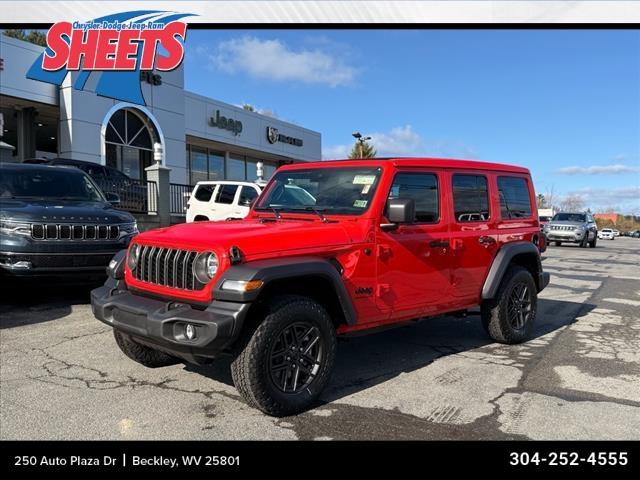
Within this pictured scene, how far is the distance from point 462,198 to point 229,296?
2744 mm

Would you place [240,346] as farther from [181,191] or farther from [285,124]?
[285,124]

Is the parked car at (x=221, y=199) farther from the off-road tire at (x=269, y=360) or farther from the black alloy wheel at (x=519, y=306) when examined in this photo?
the off-road tire at (x=269, y=360)

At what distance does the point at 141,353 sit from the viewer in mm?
4453

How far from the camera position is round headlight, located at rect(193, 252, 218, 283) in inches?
136

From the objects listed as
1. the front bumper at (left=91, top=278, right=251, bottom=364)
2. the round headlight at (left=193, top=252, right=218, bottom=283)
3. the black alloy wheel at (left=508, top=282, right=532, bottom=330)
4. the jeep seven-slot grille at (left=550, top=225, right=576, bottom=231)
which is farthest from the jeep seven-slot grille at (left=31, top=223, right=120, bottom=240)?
the jeep seven-slot grille at (left=550, top=225, right=576, bottom=231)

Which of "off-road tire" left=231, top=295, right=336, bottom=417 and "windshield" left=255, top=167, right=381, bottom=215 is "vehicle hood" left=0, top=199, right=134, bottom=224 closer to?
"windshield" left=255, top=167, right=381, bottom=215

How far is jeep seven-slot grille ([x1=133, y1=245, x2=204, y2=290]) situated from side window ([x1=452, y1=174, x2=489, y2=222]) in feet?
8.58

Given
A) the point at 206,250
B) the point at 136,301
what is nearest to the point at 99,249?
the point at 136,301

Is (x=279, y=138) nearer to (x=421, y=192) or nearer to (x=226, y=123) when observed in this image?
(x=226, y=123)

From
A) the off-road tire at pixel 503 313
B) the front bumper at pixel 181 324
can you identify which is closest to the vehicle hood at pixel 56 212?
A: the front bumper at pixel 181 324

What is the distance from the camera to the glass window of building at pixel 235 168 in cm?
2909

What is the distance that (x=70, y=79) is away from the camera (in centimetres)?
1780

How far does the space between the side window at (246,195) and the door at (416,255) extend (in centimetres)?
918

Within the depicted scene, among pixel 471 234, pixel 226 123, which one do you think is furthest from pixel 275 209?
pixel 226 123
